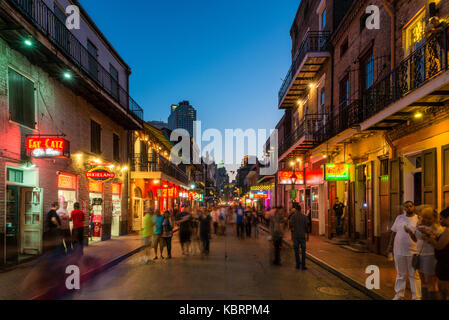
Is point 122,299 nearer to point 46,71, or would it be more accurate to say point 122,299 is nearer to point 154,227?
point 154,227

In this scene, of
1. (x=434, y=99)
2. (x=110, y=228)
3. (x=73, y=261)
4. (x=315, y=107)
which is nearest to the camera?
(x=434, y=99)

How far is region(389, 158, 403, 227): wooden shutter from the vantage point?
11.8 metres

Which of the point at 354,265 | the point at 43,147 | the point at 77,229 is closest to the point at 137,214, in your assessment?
the point at 77,229

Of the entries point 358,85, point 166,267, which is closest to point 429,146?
point 358,85

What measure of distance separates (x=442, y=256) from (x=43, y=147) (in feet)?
33.1

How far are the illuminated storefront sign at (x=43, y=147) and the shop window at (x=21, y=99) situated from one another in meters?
0.63

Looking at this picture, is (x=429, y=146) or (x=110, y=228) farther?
(x=110, y=228)

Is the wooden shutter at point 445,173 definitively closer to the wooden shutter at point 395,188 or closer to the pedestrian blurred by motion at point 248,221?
the wooden shutter at point 395,188

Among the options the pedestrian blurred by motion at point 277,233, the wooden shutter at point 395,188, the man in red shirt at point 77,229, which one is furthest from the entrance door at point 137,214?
the wooden shutter at point 395,188

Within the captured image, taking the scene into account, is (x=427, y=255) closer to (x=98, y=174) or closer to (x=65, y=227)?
(x=65, y=227)

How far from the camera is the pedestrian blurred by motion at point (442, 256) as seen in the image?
5602 millimetres

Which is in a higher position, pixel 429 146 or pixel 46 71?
pixel 46 71
